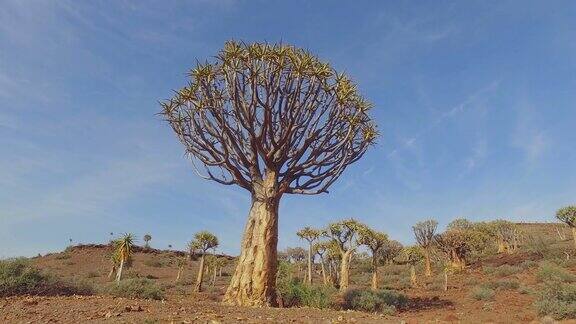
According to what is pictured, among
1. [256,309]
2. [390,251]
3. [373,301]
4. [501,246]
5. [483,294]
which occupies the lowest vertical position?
[256,309]

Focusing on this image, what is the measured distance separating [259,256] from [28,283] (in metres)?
7.91

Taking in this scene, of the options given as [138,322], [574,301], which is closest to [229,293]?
[138,322]

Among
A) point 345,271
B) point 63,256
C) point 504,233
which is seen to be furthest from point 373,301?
point 63,256

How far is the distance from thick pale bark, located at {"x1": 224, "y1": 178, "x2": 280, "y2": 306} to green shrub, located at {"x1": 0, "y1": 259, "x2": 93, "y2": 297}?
627 centimetres

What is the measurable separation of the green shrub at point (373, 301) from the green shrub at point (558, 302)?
4652mm

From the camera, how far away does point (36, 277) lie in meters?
14.4

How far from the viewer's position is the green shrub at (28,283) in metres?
13.3

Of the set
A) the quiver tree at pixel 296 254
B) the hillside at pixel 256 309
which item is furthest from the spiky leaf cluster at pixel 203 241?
the quiver tree at pixel 296 254

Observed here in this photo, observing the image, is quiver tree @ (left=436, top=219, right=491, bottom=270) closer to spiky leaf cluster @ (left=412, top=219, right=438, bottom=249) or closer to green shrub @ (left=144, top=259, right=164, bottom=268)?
spiky leaf cluster @ (left=412, top=219, right=438, bottom=249)

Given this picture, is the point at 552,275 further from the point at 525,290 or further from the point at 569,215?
the point at 569,215

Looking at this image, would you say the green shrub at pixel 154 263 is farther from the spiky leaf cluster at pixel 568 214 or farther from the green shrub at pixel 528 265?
the spiky leaf cluster at pixel 568 214

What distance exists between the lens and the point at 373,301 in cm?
1625

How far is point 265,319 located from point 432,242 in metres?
34.0

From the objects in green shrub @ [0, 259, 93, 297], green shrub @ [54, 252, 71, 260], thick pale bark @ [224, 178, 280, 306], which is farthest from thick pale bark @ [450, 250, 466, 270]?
green shrub @ [54, 252, 71, 260]
